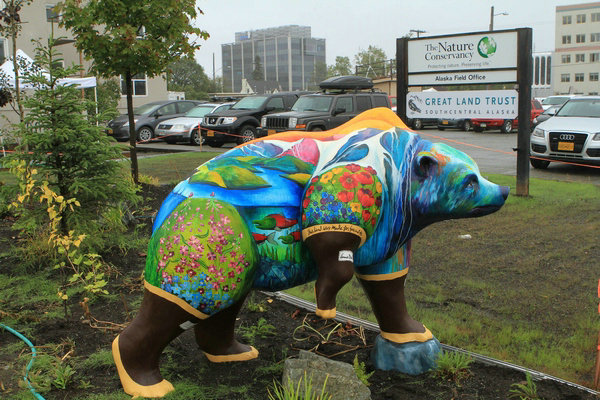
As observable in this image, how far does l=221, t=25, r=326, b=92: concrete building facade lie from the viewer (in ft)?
462

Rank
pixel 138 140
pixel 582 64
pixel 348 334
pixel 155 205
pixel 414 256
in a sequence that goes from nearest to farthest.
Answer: pixel 348 334
pixel 414 256
pixel 155 205
pixel 138 140
pixel 582 64

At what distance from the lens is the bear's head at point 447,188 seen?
305 centimetres

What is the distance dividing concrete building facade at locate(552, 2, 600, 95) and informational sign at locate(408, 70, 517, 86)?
8264cm

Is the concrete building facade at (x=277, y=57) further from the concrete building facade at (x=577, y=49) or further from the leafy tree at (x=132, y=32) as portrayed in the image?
the leafy tree at (x=132, y=32)

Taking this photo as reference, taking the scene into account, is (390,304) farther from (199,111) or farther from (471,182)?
(199,111)

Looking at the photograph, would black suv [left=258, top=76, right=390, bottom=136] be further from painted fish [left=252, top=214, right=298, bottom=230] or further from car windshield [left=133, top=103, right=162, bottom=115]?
painted fish [left=252, top=214, right=298, bottom=230]

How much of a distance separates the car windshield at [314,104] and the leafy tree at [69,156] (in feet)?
35.8

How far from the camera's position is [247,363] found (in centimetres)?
372

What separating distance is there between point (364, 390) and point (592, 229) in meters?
5.32

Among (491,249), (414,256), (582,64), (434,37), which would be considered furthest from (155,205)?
(582,64)

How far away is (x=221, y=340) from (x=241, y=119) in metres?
15.3

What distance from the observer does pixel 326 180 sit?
278 centimetres

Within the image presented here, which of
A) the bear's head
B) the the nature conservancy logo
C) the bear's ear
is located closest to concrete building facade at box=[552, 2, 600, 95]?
the the nature conservancy logo

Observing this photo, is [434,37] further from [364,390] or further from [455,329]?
[364,390]
